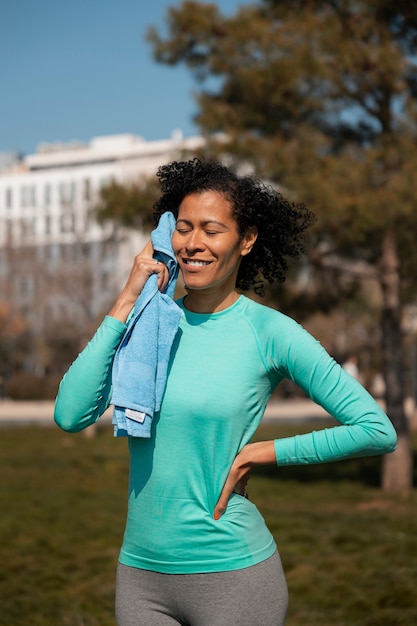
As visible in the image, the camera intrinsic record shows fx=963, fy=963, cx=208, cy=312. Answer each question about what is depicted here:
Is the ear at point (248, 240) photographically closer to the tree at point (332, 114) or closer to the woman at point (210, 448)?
the woman at point (210, 448)

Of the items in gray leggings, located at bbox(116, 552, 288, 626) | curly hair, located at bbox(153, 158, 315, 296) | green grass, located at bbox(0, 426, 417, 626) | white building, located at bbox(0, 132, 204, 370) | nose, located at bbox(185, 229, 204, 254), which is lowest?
green grass, located at bbox(0, 426, 417, 626)

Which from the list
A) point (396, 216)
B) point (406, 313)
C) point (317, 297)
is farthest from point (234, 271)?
point (406, 313)

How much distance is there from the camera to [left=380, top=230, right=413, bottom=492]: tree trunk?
1235 centimetres

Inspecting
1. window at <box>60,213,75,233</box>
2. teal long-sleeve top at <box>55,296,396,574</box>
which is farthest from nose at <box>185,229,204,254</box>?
window at <box>60,213,75,233</box>

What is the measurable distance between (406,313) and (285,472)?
3583 mm

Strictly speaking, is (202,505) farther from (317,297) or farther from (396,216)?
(317,297)

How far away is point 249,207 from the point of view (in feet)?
8.85

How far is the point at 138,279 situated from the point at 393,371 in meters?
10.5

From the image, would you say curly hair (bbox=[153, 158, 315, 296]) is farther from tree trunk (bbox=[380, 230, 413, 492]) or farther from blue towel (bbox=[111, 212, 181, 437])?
tree trunk (bbox=[380, 230, 413, 492])

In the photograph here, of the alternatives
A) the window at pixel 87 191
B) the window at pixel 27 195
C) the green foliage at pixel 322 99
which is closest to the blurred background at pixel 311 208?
the green foliage at pixel 322 99

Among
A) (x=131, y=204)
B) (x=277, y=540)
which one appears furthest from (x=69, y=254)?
(x=277, y=540)

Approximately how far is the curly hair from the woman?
0.19 meters

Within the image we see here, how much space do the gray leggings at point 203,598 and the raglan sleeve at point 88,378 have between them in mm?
421

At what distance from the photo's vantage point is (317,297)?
1356 centimetres
